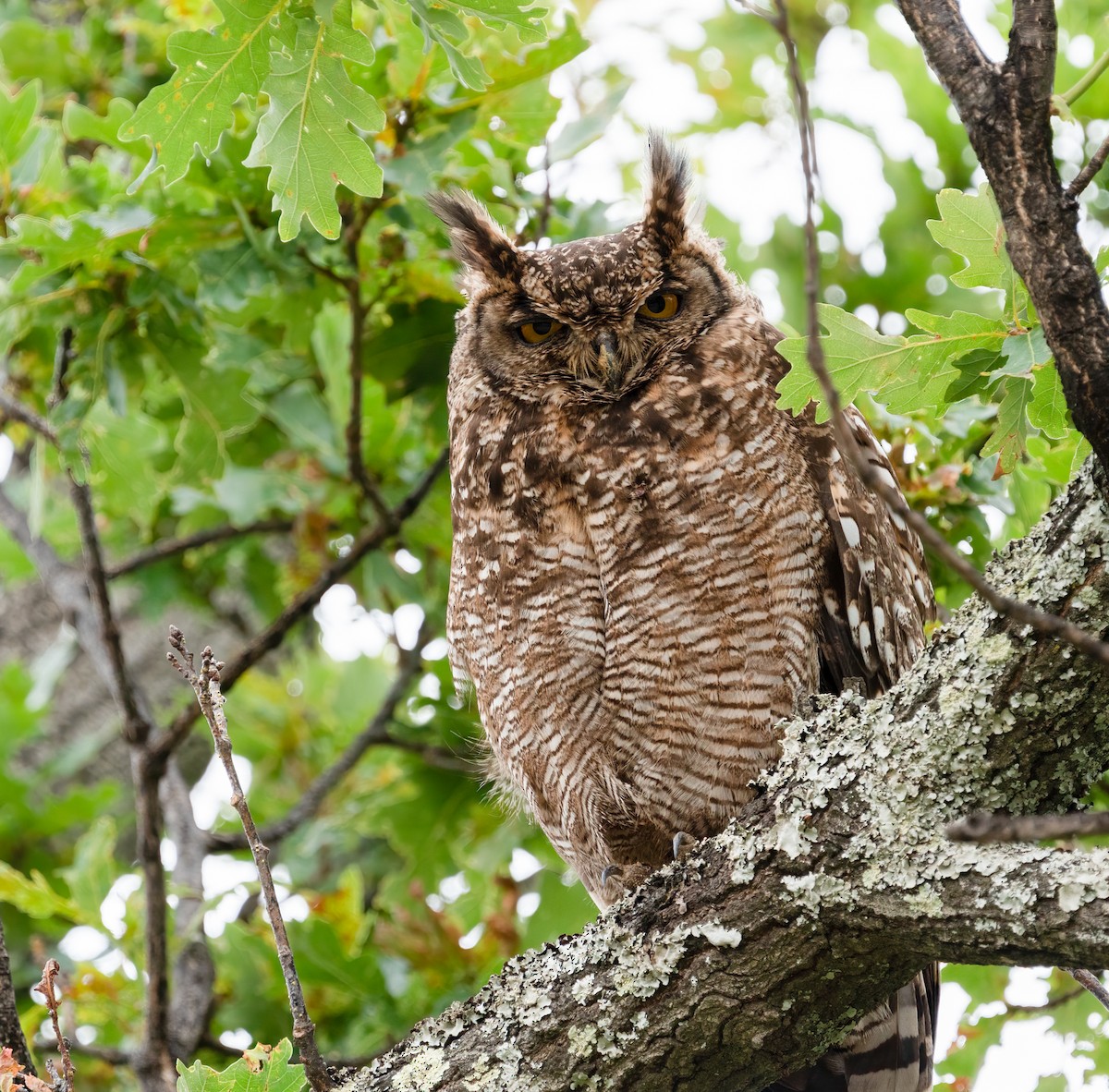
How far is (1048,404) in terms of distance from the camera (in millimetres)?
2250

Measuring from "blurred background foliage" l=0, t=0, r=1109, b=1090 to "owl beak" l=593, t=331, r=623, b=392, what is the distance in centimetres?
65

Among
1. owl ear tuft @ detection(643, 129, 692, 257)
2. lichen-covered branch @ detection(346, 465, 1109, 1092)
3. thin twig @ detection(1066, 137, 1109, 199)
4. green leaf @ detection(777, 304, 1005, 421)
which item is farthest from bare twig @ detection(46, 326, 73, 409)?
thin twig @ detection(1066, 137, 1109, 199)

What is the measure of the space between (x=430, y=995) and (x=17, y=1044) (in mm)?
2148

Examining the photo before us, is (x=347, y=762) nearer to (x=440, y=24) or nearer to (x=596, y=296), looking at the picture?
(x=596, y=296)

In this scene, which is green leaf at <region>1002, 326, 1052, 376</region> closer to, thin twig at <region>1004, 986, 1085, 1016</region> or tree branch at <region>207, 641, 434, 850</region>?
thin twig at <region>1004, 986, 1085, 1016</region>

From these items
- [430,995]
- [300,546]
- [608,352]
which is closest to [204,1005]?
[430,995]

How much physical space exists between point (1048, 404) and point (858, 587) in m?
0.86

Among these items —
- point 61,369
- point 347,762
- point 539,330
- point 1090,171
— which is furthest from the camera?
point 347,762

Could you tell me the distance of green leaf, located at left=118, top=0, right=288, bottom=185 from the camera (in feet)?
7.93

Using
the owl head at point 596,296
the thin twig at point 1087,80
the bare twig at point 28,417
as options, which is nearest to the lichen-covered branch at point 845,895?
the thin twig at point 1087,80

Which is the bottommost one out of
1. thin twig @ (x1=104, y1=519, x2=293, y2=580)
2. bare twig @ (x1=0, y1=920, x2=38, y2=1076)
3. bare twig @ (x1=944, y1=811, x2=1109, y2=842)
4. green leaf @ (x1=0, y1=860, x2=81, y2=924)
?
bare twig @ (x1=944, y1=811, x2=1109, y2=842)

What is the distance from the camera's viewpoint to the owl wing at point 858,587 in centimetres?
304

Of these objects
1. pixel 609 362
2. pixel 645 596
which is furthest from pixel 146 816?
pixel 609 362

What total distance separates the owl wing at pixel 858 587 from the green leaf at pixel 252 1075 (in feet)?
4.83
